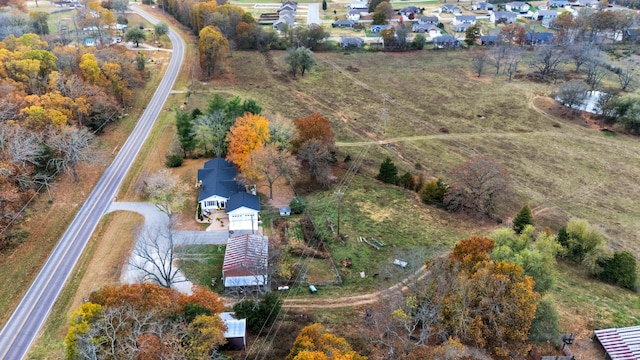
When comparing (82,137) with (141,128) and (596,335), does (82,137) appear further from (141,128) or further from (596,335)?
(596,335)

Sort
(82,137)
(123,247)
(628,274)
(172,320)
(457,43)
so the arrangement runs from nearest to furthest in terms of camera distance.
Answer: (172,320) → (628,274) → (123,247) → (82,137) → (457,43)

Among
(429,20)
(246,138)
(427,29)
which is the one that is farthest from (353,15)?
(246,138)

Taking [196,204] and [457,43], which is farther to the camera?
[457,43]

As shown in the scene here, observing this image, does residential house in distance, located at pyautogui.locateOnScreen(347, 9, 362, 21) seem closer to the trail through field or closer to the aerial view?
the aerial view

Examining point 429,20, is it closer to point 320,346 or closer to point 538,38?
point 538,38

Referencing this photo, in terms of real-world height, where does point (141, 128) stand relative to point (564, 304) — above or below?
above

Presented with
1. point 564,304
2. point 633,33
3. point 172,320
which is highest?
point 633,33

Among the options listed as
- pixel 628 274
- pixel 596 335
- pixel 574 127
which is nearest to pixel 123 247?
pixel 596 335

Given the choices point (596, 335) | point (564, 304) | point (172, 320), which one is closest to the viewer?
point (172, 320)
